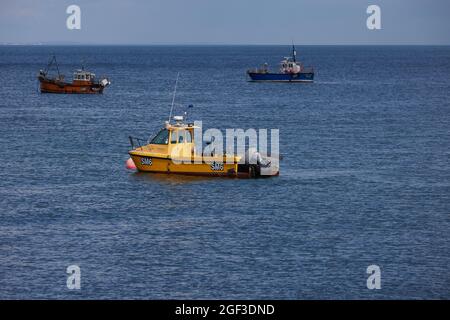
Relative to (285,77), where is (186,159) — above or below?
below

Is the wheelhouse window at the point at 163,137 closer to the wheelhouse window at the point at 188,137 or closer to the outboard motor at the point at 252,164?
the wheelhouse window at the point at 188,137

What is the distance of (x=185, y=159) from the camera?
178 feet

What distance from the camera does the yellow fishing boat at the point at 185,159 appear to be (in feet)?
178

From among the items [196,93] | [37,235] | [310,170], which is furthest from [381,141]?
[196,93]

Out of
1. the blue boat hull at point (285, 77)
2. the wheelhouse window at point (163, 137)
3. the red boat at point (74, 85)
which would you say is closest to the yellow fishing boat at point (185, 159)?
the wheelhouse window at point (163, 137)

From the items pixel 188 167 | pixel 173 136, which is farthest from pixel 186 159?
pixel 173 136

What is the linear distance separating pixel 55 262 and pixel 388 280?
42.0 feet

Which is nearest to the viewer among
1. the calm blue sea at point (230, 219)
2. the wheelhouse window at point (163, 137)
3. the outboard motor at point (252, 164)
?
the calm blue sea at point (230, 219)

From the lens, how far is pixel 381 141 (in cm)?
7588

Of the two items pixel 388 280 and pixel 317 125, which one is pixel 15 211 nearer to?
pixel 388 280

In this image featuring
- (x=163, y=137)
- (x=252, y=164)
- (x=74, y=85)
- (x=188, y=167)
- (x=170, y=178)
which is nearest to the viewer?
(x=170, y=178)

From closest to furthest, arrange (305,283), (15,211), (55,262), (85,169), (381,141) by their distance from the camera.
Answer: (305,283) < (55,262) < (15,211) < (85,169) < (381,141)

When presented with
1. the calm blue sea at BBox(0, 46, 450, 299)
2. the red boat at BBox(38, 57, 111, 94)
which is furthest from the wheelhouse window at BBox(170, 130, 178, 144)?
the red boat at BBox(38, 57, 111, 94)

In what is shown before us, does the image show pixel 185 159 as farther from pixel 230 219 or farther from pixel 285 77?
pixel 285 77
